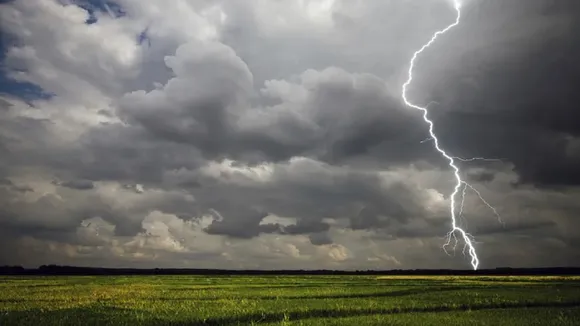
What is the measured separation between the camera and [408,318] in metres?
20.1

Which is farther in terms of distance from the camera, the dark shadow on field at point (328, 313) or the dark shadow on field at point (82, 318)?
the dark shadow on field at point (328, 313)

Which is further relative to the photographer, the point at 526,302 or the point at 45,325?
the point at 526,302

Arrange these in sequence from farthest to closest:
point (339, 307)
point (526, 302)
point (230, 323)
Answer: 1. point (526, 302)
2. point (339, 307)
3. point (230, 323)

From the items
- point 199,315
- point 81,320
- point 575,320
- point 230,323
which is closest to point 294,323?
point 230,323

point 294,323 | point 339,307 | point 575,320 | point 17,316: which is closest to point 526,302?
point 575,320

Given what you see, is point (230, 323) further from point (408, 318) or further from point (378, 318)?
point (408, 318)

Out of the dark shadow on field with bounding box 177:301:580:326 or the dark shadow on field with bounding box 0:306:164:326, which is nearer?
the dark shadow on field with bounding box 0:306:164:326

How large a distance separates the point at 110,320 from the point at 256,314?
6341mm

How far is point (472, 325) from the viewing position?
1803 centimetres

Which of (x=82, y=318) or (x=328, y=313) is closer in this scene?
(x=82, y=318)

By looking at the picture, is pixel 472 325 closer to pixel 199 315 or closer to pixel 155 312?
pixel 199 315

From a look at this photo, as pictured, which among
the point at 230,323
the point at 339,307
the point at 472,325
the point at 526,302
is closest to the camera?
the point at 472,325

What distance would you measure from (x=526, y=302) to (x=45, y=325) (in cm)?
2494

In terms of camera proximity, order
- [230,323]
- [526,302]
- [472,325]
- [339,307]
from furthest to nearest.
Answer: [526,302], [339,307], [230,323], [472,325]
